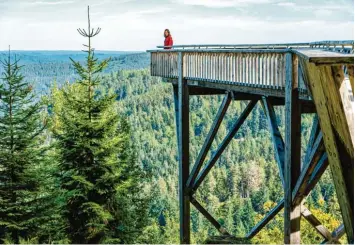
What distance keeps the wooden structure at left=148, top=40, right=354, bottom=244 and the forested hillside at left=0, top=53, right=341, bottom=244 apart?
370 centimetres

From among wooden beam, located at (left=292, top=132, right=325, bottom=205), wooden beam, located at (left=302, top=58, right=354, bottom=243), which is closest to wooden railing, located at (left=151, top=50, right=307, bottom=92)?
wooden beam, located at (left=292, top=132, right=325, bottom=205)

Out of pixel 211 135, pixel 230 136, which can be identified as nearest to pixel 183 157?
pixel 211 135

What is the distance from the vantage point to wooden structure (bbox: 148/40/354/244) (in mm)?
4366

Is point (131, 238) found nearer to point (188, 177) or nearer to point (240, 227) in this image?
point (188, 177)

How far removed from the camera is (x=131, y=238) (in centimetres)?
1742

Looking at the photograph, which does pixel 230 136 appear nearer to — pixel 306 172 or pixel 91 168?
pixel 91 168

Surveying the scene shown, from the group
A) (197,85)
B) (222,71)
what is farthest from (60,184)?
(222,71)

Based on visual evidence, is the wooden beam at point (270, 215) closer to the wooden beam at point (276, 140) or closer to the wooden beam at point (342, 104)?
the wooden beam at point (276, 140)

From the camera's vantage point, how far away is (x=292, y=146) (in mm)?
9352

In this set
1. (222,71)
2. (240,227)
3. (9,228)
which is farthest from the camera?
(240,227)

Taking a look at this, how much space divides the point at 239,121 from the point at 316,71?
28.0 feet

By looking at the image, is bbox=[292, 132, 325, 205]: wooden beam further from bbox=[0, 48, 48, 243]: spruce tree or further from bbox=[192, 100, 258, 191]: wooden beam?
bbox=[0, 48, 48, 243]: spruce tree

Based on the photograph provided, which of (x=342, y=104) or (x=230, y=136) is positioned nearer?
(x=342, y=104)

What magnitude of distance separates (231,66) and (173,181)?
384ft
